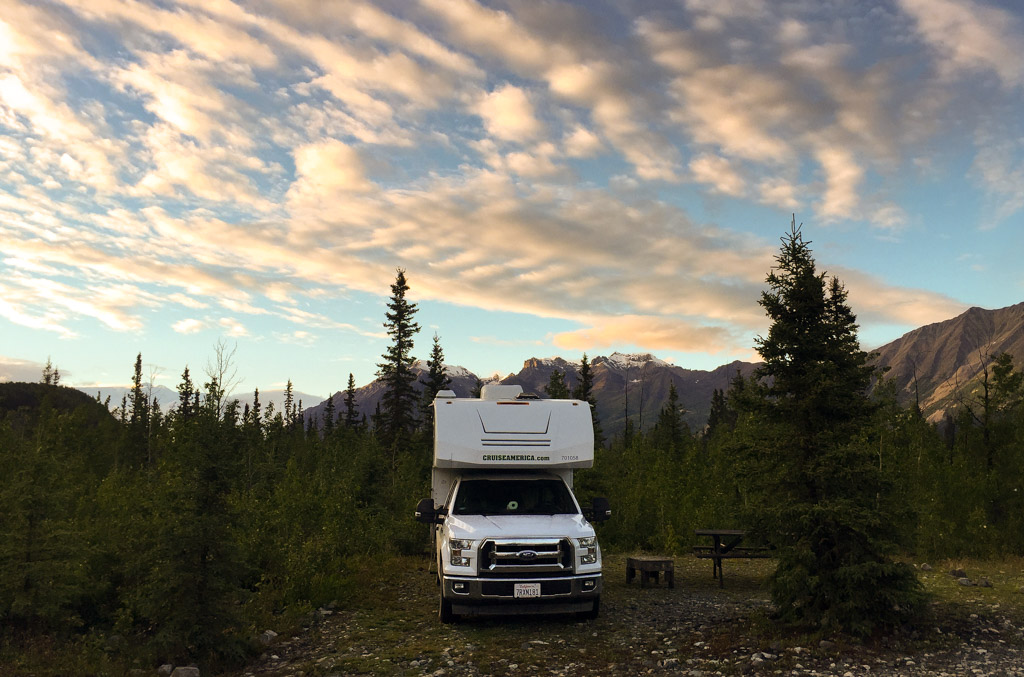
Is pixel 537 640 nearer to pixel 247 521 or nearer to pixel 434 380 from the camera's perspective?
pixel 247 521

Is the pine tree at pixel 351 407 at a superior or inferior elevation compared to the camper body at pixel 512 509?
superior

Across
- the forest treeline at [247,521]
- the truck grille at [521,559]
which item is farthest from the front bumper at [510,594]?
the forest treeline at [247,521]

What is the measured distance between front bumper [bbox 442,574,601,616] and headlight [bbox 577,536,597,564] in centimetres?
23

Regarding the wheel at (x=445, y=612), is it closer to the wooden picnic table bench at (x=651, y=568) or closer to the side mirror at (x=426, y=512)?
the side mirror at (x=426, y=512)

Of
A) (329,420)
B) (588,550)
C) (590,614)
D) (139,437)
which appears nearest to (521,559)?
(588,550)

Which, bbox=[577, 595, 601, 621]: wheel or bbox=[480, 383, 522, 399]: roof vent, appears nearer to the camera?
bbox=[577, 595, 601, 621]: wheel

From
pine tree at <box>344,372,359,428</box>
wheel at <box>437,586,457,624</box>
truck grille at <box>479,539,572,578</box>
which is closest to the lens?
truck grille at <box>479,539,572,578</box>

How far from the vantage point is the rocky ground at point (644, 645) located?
27.1 ft

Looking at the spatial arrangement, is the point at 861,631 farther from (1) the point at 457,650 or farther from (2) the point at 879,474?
(1) the point at 457,650

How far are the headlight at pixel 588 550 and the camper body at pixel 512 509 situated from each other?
0.02 metres

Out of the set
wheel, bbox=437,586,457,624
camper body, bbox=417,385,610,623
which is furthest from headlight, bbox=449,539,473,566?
wheel, bbox=437,586,457,624

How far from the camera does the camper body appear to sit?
9.99 metres

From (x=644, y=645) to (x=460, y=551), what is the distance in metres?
2.96

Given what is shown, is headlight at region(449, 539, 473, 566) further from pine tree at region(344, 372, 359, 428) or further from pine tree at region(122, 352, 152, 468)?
Answer: pine tree at region(344, 372, 359, 428)
